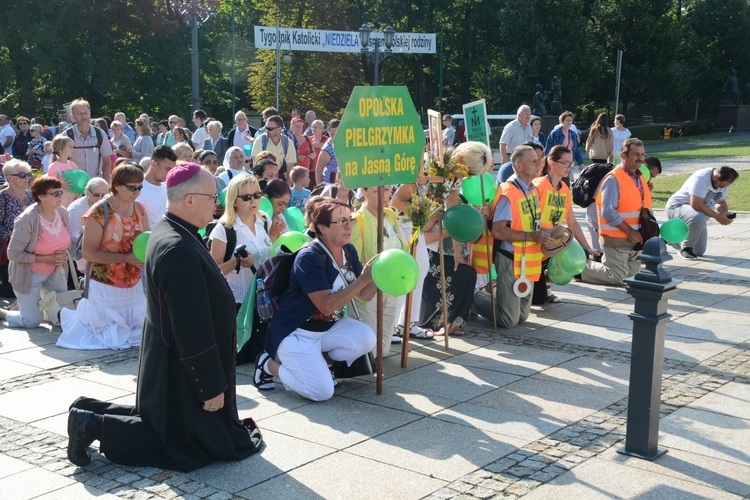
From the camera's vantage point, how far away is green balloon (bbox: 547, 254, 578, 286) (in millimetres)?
8864

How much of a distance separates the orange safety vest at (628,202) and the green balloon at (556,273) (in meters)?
1.85

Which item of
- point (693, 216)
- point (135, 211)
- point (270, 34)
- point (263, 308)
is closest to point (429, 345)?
point (263, 308)

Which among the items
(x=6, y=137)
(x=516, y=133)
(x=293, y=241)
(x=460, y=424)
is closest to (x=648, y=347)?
(x=460, y=424)

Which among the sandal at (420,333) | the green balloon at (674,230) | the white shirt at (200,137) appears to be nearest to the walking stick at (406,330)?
the sandal at (420,333)

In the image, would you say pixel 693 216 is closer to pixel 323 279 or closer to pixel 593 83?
pixel 323 279

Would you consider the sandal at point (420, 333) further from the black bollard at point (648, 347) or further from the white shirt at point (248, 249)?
the black bollard at point (648, 347)

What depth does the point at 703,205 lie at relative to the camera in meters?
12.4

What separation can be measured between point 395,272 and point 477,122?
4.36 metres

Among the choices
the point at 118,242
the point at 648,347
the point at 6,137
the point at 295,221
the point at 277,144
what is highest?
the point at 277,144

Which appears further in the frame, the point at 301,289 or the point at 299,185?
the point at 299,185

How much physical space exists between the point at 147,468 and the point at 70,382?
7.01 feet

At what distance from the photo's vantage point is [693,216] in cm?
1273

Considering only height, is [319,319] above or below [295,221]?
below

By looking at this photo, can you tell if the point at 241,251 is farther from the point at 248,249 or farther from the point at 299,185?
the point at 299,185
